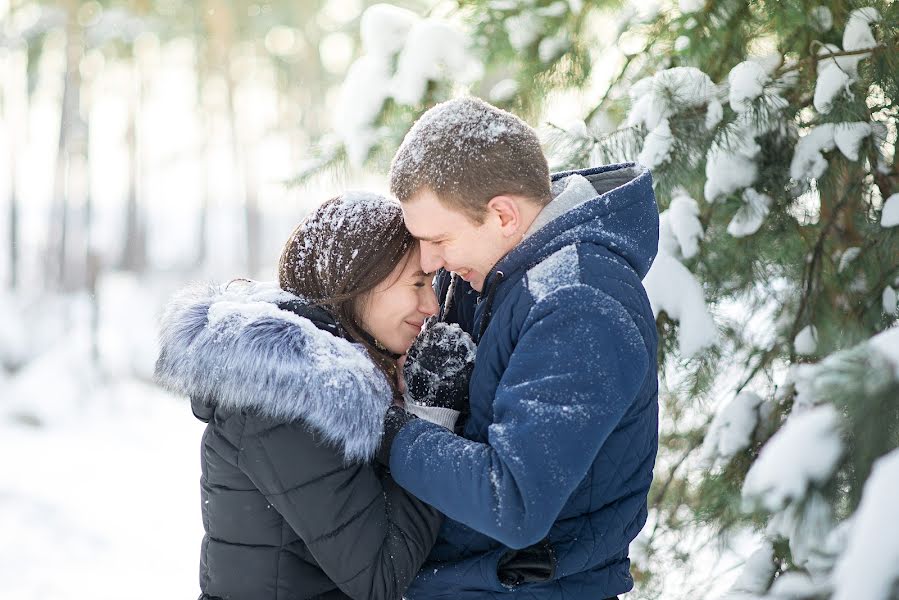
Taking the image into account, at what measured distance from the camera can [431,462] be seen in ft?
6.07

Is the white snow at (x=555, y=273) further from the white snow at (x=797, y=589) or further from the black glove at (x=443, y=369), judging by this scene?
the white snow at (x=797, y=589)

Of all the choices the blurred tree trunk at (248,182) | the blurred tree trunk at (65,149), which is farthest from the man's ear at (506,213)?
the blurred tree trunk at (248,182)

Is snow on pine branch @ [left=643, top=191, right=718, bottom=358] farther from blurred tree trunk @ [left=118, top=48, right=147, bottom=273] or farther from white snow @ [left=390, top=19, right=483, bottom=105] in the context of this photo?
blurred tree trunk @ [left=118, top=48, right=147, bottom=273]

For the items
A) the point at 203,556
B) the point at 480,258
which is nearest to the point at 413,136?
the point at 480,258

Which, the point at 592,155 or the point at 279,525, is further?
the point at 592,155

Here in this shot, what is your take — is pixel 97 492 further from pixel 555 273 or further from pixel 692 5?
pixel 555 273

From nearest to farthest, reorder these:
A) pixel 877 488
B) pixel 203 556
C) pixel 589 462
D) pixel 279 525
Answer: pixel 877 488, pixel 589 462, pixel 279 525, pixel 203 556

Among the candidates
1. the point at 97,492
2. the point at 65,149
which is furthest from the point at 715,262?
the point at 65,149

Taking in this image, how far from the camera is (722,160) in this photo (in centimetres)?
262

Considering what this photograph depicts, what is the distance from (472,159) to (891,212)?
4.29 ft

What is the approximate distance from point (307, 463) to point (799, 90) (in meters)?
1.91

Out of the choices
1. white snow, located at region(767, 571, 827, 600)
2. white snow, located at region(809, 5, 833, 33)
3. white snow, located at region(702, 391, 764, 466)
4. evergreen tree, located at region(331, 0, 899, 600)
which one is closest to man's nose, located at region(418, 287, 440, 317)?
evergreen tree, located at region(331, 0, 899, 600)

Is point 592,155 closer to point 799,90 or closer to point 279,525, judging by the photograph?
point 799,90

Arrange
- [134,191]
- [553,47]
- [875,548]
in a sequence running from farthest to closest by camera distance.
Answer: [134,191] < [553,47] < [875,548]
